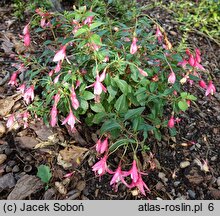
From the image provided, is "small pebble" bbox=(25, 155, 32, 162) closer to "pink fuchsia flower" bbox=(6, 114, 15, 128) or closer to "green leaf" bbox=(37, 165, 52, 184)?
"green leaf" bbox=(37, 165, 52, 184)

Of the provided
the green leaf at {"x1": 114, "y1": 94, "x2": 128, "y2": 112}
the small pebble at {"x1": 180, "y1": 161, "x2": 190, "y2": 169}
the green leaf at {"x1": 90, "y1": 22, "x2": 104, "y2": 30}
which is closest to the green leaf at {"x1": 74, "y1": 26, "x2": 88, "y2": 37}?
the green leaf at {"x1": 90, "y1": 22, "x2": 104, "y2": 30}

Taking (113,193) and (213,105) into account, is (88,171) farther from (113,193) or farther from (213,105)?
(213,105)

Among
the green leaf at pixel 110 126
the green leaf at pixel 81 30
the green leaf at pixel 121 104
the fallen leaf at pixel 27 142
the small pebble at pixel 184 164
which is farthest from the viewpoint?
the small pebble at pixel 184 164

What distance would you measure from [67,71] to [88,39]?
0.90ft

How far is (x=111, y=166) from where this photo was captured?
2051mm

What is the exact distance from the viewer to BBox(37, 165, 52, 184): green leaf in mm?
1874

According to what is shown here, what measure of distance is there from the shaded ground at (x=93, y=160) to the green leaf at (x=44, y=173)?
34 mm

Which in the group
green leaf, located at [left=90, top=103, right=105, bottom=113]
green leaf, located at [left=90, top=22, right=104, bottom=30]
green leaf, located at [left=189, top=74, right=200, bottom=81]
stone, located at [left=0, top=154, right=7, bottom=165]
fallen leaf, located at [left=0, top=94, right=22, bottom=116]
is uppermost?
green leaf, located at [left=90, top=22, right=104, bottom=30]

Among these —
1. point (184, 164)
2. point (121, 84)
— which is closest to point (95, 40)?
point (121, 84)

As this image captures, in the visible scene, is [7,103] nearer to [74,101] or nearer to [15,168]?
[15,168]

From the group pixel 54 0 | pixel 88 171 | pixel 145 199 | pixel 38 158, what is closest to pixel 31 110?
pixel 38 158

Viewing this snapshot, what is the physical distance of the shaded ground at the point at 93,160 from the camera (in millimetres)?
1897

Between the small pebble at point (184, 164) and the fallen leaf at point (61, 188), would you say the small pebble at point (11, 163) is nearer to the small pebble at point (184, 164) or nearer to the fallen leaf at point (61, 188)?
the fallen leaf at point (61, 188)

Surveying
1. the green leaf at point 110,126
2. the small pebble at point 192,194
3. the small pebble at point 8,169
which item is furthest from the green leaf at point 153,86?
the small pebble at point 8,169
